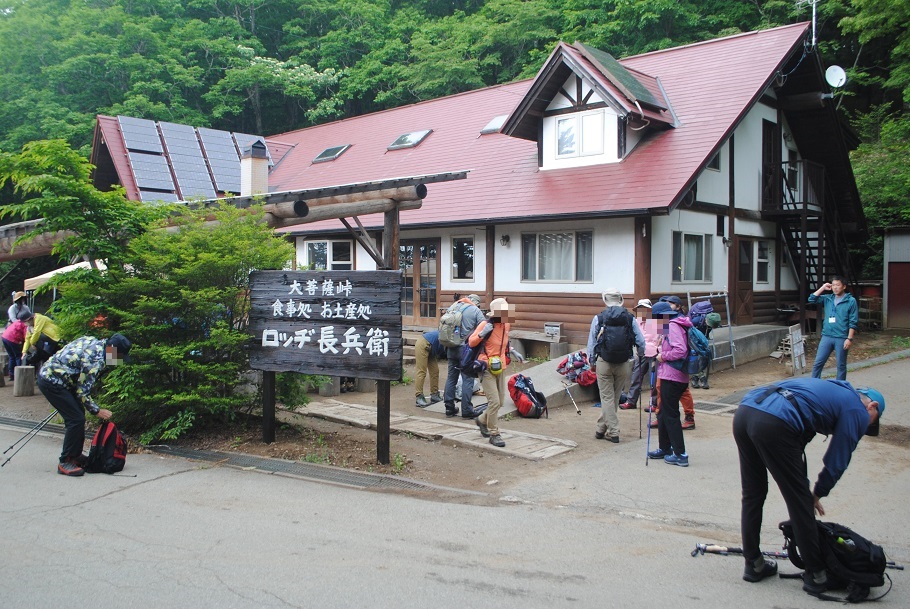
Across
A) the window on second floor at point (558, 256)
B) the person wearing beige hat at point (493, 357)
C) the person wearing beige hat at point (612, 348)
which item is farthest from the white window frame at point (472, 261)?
the person wearing beige hat at point (612, 348)

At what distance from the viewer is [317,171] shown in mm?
23391

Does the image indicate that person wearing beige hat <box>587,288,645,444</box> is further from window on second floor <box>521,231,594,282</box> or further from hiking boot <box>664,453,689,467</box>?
window on second floor <box>521,231,594,282</box>

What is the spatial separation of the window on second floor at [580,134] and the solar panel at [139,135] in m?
13.7

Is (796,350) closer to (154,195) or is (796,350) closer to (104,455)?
(104,455)

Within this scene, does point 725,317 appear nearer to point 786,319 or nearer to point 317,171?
point 786,319

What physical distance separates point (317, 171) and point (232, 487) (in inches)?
689

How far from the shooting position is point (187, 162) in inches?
921

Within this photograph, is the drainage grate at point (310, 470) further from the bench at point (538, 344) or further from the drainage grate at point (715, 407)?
the bench at point (538, 344)

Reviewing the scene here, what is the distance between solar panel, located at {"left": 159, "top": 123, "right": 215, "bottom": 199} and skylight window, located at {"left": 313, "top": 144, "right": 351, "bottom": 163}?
3662 mm

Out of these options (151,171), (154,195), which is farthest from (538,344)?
(151,171)

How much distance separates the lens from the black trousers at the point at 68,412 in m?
7.59

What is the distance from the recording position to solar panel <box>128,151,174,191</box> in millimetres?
21797

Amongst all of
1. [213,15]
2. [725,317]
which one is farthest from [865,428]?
[213,15]

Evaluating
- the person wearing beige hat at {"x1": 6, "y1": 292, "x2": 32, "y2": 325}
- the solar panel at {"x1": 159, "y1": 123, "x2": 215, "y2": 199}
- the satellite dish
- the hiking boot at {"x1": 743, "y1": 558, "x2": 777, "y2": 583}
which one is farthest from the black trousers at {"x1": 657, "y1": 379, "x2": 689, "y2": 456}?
the solar panel at {"x1": 159, "y1": 123, "x2": 215, "y2": 199}
